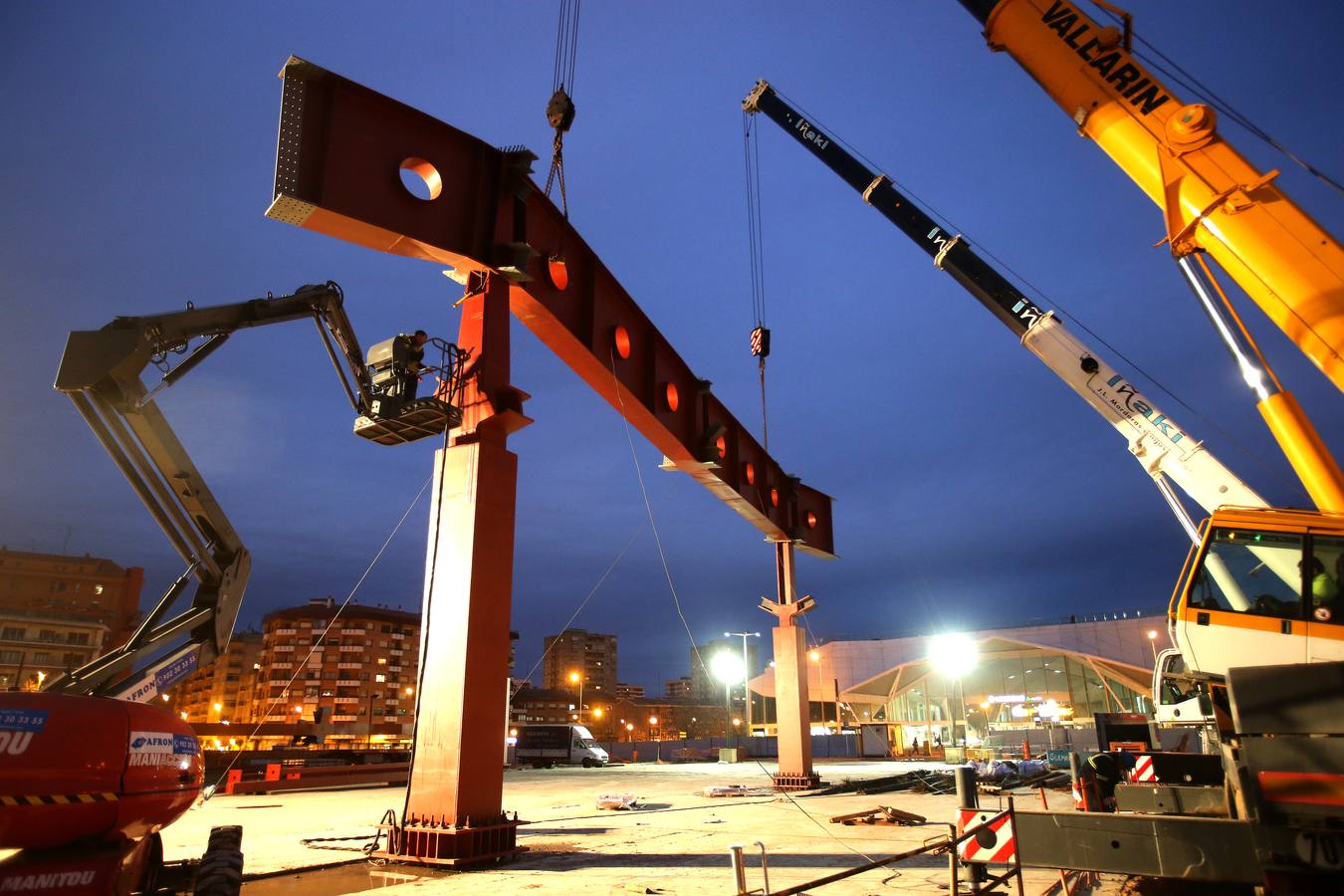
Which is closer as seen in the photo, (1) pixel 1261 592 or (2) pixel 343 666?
(1) pixel 1261 592

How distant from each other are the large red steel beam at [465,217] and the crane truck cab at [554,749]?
28661 mm

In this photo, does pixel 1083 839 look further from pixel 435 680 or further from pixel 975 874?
pixel 435 680

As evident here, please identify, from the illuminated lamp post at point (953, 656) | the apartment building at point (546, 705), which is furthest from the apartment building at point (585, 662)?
the illuminated lamp post at point (953, 656)

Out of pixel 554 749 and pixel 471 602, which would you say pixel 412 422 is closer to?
pixel 471 602

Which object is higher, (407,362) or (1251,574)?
(407,362)

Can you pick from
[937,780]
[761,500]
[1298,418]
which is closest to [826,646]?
[937,780]

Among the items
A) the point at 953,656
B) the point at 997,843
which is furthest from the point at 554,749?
the point at 997,843

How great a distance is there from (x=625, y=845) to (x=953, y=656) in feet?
148

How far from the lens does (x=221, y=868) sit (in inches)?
218

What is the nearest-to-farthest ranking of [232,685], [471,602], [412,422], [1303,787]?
[1303,787], [471,602], [412,422], [232,685]

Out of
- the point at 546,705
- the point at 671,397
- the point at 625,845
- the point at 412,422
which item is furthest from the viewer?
the point at 546,705

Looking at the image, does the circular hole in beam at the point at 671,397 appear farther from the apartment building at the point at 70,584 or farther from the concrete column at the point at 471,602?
the apartment building at the point at 70,584

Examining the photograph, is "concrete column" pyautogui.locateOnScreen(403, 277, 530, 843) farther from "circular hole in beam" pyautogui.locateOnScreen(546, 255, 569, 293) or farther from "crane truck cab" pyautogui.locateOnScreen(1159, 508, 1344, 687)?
"crane truck cab" pyautogui.locateOnScreen(1159, 508, 1344, 687)

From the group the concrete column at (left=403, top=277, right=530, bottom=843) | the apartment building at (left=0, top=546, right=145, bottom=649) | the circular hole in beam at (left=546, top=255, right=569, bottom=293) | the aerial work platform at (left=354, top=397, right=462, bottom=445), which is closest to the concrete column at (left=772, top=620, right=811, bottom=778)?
the concrete column at (left=403, top=277, right=530, bottom=843)
